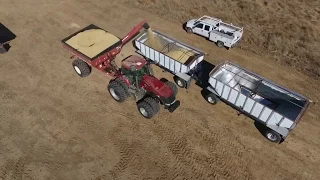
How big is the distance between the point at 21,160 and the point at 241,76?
1269cm

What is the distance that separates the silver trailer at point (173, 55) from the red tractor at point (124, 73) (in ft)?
4.55

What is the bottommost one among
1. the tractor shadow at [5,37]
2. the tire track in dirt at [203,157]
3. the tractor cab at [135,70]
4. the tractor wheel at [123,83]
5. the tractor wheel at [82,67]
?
the tractor shadow at [5,37]

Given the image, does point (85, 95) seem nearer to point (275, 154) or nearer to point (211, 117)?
point (211, 117)

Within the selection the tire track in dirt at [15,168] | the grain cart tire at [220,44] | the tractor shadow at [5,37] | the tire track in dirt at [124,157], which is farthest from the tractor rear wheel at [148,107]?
the tractor shadow at [5,37]

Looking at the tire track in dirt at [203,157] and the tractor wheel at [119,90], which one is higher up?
the tractor wheel at [119,90]

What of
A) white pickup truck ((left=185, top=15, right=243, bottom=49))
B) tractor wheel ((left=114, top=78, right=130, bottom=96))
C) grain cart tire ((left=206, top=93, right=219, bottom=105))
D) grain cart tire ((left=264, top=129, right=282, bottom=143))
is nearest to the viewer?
grain cart tire ((left=264, top=129, right=282, bottom=143))

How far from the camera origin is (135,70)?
14.4 m

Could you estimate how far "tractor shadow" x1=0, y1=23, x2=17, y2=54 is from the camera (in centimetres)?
1914

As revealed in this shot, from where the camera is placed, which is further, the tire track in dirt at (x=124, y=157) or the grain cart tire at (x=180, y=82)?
the grain cart tire at (x=180, y=82)

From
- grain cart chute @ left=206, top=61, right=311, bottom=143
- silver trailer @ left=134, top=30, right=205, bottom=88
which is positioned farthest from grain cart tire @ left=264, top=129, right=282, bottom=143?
silver trailer @ left=134, top=30, right=205, bottom=88

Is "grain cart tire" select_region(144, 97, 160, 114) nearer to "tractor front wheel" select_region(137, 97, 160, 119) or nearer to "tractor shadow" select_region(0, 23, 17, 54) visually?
"tractor front wheel" select_region(137, 97, 160, 119)

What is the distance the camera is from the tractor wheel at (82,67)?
55.3ft

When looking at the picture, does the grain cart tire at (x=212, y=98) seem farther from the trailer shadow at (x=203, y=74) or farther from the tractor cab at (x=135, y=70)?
the tractor cab at (x=135, y=70)

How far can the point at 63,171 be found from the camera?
13.2 metres
